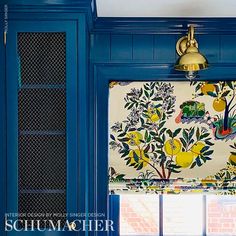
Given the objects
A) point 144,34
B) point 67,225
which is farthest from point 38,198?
point 144,34

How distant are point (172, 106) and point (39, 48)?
995 mm

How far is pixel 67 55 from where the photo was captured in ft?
6.54

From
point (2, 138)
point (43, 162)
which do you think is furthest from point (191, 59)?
point (2, 138)

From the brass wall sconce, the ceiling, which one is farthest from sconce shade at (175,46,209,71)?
the ceiling

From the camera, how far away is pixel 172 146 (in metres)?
2.54

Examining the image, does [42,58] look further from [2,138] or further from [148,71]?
[148,71]

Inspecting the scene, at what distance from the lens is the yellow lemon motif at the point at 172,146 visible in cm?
254

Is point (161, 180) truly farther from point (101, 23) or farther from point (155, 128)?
point (101, 23)

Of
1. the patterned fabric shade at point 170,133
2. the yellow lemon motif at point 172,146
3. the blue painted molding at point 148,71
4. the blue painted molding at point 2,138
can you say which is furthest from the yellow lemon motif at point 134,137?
the blue painted molding at point 2,138

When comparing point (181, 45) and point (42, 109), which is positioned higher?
point (181, 45)

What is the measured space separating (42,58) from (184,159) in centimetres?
115

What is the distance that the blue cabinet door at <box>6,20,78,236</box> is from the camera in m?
1.99

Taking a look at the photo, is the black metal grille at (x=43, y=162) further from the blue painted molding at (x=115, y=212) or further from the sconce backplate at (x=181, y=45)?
the sconce backplate at (x=181, y=45)

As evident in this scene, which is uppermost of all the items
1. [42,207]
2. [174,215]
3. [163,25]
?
[163,25]
